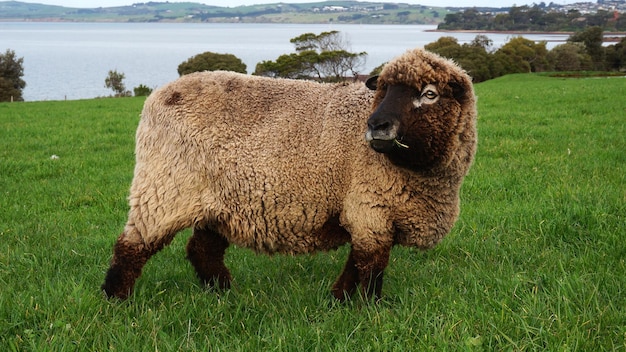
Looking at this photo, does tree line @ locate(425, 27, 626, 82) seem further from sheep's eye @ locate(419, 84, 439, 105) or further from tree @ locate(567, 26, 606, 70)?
sheep's eye @ locate(419, 84, 439, 105)

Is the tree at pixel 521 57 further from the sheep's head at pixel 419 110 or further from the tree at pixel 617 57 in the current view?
the sheep's head at pixel 419 110

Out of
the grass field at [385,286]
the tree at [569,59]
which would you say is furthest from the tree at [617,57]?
the grass field at [385,286]

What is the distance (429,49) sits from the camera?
60938mm

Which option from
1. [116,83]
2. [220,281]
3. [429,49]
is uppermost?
[220,281]

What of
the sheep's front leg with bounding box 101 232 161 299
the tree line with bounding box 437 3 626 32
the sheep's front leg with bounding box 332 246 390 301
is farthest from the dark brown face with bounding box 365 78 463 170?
the tree line with bounding box 437 3 626 32

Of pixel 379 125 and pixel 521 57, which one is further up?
pixel 379 125

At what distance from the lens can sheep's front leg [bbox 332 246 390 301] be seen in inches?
157

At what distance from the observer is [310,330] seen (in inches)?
136

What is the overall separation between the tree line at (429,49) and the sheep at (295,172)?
40.8m

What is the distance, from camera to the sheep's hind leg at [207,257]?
4703 mm

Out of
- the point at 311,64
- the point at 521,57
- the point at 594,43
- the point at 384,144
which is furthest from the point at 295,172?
the point at 594,43

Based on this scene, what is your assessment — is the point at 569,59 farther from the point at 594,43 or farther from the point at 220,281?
the point at 220,281

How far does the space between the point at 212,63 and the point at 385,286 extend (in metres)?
49.0

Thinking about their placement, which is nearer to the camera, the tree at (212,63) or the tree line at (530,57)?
the tree at (212,63)
